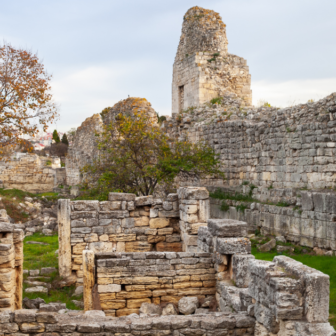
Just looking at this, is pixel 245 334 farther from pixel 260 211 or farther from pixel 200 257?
pixel 260 211

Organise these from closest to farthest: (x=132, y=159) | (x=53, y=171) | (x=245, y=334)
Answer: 1. (x=245, y=334)
2. (x=132, y=159)
3. (x=53, y=171)

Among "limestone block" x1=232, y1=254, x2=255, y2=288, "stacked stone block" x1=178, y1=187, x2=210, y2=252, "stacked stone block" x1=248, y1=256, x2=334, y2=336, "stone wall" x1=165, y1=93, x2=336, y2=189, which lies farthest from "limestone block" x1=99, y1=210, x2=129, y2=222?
"stacked stone block" x1=248, y1=256, x2=334, y2=336

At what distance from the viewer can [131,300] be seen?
6.66m

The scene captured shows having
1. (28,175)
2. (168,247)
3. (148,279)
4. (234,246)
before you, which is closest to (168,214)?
(168,247)

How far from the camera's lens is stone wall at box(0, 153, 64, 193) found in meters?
30.2

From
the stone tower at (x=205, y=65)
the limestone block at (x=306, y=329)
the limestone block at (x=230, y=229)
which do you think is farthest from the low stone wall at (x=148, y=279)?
the stone tower at (x=205, y=65)

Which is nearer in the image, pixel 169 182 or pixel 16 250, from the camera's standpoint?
pixel 16 250

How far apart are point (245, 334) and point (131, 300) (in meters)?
2.43

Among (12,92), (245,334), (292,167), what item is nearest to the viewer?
(245,334)

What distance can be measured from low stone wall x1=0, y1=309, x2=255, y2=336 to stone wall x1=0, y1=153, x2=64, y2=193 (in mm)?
26039

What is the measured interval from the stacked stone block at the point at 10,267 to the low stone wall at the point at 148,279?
127 cm

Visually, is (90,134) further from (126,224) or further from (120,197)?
(126,224)

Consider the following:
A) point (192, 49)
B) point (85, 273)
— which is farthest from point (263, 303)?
point (192, 49)

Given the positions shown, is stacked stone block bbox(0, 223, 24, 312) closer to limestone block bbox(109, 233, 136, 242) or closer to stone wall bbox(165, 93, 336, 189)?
limestone block bbox(109, 233, 136, 242)
